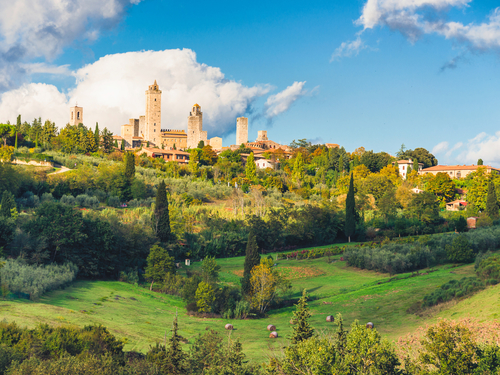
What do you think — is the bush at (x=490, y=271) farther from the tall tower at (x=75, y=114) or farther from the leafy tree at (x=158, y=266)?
the tall tower at (x=75, y=114)

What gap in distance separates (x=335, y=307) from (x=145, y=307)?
8601mm

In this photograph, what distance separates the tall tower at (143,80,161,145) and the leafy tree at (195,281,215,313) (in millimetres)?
76200

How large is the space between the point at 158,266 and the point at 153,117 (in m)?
74.9

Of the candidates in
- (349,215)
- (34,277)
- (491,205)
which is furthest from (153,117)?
(34,277)

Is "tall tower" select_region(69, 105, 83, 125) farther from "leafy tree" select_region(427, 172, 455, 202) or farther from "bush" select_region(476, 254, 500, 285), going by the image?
"bush" select_region(476, 254, 500, 285)

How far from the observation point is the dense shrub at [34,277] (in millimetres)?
16884

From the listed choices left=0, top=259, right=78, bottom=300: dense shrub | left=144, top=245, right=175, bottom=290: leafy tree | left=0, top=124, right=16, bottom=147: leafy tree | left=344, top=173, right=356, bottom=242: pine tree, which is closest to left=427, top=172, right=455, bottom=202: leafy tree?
left=344, top=173, right=356, bottom=242: pine tree

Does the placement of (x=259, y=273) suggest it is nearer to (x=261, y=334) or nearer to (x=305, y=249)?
(x=261, y=334)

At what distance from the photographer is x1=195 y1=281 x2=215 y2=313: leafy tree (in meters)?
20.4

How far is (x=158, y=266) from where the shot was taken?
24.4 m

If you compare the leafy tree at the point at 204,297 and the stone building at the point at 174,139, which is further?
the stone building at the point at 174,139

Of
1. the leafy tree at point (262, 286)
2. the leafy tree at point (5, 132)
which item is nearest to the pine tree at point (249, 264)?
the leafy tree at point (262, 286)

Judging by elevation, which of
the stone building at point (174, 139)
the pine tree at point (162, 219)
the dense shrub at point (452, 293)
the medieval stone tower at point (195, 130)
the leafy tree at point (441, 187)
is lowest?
the dense shrub at point (452, 293)

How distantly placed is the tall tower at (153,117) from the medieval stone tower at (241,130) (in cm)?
2063
